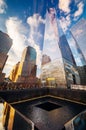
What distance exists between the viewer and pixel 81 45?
45.6 m

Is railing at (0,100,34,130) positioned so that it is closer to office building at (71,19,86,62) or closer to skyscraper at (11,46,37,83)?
skyscraper at (11,46,37,83)

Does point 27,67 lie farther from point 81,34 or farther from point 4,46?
point 81,34

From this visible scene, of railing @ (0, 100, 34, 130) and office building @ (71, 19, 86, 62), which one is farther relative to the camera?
office building @ (71, 19, 86, 62)

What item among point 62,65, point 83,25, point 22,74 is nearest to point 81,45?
point 83,25

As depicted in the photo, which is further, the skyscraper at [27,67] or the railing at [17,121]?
the skyscraper at [27,67]

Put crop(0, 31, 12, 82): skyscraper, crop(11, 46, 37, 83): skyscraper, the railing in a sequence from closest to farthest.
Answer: the railing
crop(0, 31, 12, 82): skyscraper
crop(11, 46, 37, 83): skyscraper

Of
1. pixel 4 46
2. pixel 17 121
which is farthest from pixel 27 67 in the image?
pixel 17 121

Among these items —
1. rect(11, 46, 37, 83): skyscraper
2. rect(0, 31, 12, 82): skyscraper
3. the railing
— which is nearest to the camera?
the railing

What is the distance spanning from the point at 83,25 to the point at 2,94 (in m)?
52.7

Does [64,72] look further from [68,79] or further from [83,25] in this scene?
[83,25]

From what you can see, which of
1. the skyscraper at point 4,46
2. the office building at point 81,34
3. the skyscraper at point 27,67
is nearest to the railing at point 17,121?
the skyscraper at point 27,67

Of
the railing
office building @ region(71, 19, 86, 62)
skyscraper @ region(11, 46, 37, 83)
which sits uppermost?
office building @ region(71, 19, 86, 62)

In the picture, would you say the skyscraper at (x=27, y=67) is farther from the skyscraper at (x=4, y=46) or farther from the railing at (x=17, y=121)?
the railing at (x=17, y=121)

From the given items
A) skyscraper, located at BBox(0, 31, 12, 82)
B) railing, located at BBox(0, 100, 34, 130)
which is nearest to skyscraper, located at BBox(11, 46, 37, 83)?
skyscraper, located at BBox(0, 31, 12, 82)
